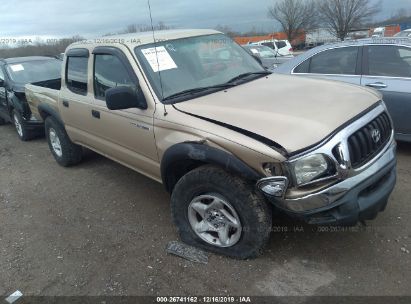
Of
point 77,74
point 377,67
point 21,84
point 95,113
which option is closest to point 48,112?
point 77,74

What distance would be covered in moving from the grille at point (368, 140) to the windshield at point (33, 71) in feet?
22.2

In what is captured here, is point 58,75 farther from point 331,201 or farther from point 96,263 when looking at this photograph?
point 331,201

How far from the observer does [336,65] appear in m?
5.54

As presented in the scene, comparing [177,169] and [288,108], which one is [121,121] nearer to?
[177,169]

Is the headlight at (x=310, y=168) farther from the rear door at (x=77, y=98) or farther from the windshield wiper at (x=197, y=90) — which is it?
the rear door at (x=77, y=98)

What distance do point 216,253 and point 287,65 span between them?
372 centimetres

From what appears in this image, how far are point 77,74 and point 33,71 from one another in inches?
160

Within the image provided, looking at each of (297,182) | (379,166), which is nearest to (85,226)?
(297,182)

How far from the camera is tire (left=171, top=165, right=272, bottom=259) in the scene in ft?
9.46

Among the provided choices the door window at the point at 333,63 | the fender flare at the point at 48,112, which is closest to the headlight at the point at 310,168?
the door window at the point at 333,63

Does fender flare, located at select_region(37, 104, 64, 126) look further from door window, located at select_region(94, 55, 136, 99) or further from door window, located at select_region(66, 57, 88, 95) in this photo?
door window, located at select_region(94, 55, 136, 99)

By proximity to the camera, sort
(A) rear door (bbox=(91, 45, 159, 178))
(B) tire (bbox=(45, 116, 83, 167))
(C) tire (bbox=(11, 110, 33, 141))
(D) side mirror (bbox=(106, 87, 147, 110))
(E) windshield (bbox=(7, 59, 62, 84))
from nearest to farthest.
→ (D) side mirror (bbox=(106, 87, 147, 110)) < (A) rear door (bbox=(91, 45, 159, 178)) < (B) tire (bbox=(45, 116, 83, 167)) < (C) tire (bbox=(11, 110, 33, 141)) < (E) windshield (bbox=(7, 59, 62, 84))

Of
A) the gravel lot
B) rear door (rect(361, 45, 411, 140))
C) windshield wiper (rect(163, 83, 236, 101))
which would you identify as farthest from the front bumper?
rear door (rect(361, 45, 411, 140))

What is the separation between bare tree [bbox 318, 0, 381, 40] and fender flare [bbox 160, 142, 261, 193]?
4413 cm
